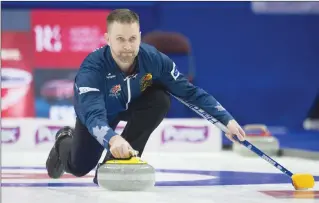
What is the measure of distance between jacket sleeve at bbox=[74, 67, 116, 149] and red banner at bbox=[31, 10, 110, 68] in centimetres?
657

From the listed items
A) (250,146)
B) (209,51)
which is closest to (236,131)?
(250,146)

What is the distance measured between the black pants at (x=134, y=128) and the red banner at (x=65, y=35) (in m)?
6.15

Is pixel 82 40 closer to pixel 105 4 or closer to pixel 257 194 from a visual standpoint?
pixel 105 4

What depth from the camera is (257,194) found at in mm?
3209

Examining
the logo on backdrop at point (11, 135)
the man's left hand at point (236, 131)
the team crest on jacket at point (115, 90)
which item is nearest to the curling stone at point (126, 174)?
the team crest on jacket at point (115, 90)

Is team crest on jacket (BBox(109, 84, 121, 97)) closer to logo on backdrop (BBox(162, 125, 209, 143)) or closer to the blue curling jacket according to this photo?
the blue curling jacket

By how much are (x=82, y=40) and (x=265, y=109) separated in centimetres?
268

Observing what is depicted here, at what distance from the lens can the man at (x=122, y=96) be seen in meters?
3.21

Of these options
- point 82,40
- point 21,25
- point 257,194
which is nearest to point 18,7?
point 21,25

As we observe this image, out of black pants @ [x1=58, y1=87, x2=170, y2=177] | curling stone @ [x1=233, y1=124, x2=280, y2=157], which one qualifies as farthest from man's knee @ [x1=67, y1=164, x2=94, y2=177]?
curling stone @ [x1=233, y1=124, x2=280, y2=157]

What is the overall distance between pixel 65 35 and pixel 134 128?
6.34m

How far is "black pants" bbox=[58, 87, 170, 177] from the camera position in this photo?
147 inches

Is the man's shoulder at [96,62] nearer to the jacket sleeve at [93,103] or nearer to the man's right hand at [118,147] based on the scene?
the jacket sleeve at [93,103]

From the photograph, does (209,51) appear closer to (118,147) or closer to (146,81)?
(146,81)
